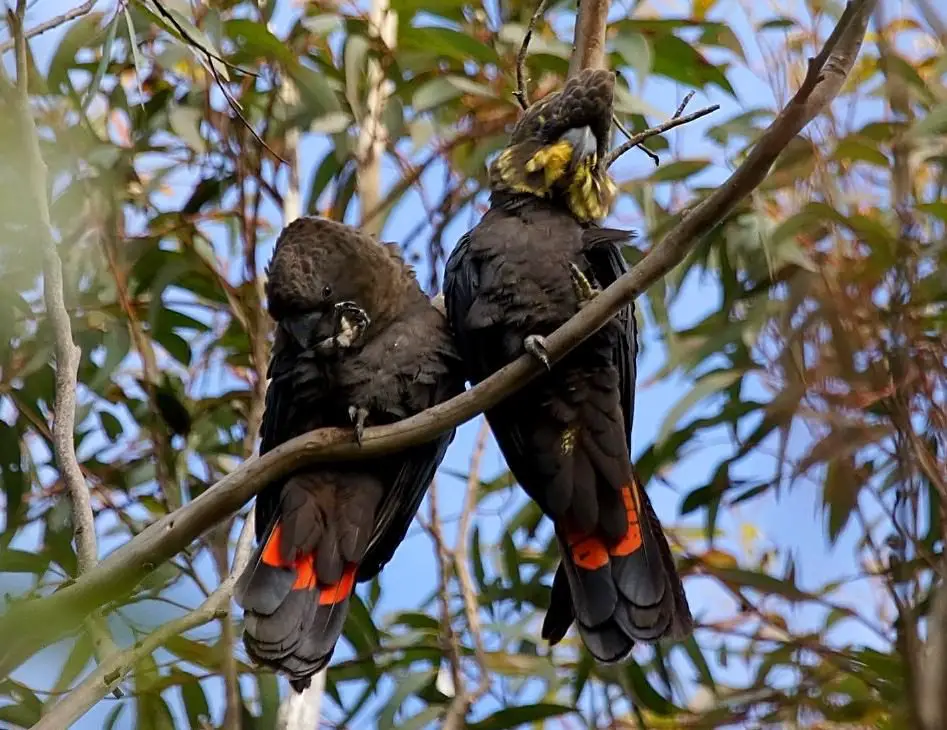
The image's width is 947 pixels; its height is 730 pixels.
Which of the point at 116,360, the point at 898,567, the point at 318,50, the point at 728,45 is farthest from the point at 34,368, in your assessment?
the point at 898,567

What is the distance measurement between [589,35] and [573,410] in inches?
31.5

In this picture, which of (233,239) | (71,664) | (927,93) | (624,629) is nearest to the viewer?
(71,664)

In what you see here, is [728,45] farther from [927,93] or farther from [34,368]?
[34,368]

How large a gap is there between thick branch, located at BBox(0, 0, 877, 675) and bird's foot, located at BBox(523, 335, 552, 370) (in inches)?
0.5

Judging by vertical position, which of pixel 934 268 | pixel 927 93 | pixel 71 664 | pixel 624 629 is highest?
pixel 927 93

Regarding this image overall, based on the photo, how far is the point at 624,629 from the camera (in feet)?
7.34

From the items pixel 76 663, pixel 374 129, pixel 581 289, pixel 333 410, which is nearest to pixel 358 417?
pixel 333 410

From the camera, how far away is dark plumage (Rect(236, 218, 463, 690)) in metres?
2.26

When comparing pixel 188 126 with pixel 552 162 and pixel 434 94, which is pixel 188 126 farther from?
pixel 552 162

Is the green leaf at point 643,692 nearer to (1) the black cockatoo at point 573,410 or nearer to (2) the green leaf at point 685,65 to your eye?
(1) the black cockatoo at point 573,410

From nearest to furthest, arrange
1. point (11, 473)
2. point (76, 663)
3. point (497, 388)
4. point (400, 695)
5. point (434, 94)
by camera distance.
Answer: point (76, 663)
point (497, 388)
point (11, 473)
point (400, 695)
point (434, 94)

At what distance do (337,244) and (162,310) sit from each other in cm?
92

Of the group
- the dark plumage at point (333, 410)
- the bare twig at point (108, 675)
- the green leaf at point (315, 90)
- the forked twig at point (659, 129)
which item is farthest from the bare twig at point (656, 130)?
the bare twig at point (108, 675)

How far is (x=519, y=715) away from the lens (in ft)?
9.45
